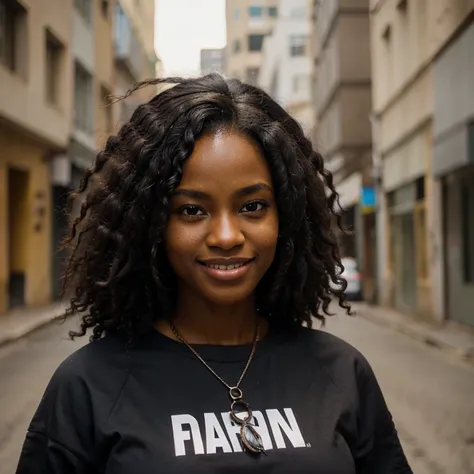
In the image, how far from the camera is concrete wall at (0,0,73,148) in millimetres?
11711

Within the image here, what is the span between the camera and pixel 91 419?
4.52ft

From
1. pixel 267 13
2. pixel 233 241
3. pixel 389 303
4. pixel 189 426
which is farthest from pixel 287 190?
pixel 267 13

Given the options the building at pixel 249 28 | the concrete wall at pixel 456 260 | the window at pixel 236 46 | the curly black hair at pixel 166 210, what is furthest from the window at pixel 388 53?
the window at pixel 236 46

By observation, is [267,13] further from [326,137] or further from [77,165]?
[77,165]

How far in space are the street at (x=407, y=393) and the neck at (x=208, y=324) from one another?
1.01 metres

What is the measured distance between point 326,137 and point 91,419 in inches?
994

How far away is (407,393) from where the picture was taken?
674 cm

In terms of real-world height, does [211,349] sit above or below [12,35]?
below

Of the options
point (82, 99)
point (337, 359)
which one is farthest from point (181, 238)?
point (82, 99)

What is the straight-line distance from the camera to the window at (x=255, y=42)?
66.4 m

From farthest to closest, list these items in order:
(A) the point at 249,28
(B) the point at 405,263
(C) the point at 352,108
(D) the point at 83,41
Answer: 1. (A) the point at 249,28
2. (C) the point at 352,108
3. (B) the point at 405,263
4. (D) the point at 83,41

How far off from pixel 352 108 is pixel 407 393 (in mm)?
16360

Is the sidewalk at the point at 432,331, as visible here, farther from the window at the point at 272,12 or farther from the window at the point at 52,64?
the window at the point at 272,12

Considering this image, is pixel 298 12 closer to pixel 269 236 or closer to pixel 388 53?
pixel 388 53
